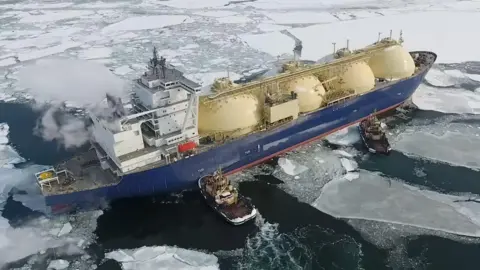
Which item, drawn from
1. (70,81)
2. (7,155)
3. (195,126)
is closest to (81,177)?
(195,126)

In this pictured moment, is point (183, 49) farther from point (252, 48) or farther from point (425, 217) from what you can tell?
point (425, 217)

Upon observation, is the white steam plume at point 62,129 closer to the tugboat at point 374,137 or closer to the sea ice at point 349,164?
the sea ice at point 349,164

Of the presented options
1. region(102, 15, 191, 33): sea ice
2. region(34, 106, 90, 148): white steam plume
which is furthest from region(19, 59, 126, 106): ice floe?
region(102, 15, 191, 33): sea ice

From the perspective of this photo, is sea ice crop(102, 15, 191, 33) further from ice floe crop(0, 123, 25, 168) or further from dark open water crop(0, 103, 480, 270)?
dark open water crop(0, 103, 480, 270)

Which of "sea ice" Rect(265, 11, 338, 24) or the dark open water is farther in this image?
"sea ice" Rect(265, 11, 338, 24)

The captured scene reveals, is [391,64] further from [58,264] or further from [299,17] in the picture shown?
[58,264]

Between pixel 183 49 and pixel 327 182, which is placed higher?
pixel 183 49

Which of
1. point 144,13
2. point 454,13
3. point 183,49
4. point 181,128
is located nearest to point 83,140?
point 181,128
